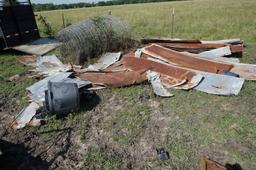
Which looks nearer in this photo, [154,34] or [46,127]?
[46,127]

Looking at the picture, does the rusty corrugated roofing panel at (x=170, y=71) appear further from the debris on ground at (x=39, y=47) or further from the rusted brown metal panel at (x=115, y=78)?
the debris on ground at (x=39, y=47)

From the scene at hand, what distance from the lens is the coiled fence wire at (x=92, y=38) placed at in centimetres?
769

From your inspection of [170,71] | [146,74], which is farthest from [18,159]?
[170,71]

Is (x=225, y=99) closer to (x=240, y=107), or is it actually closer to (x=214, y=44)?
(x=240, y=107)

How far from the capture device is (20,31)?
1011cm

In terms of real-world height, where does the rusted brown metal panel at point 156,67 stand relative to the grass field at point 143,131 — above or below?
above

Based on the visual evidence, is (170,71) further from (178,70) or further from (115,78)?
(115,78)

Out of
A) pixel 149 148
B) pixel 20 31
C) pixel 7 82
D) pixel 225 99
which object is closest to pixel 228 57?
pixel 225 99

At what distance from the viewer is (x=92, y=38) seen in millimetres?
8000

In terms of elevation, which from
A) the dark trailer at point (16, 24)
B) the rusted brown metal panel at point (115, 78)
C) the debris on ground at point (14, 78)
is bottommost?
the debris on ground at point (14, 78)

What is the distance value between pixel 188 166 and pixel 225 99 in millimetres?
2184

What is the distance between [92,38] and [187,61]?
10.6ft

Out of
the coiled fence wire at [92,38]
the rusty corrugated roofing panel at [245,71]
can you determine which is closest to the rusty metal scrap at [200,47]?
the rusty corrugated roofing panel at [245,71]

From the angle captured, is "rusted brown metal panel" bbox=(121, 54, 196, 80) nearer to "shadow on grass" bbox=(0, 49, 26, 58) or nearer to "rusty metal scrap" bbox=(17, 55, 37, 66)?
"rusty metal scrap" bbox=(17, 55, 37, 66)
